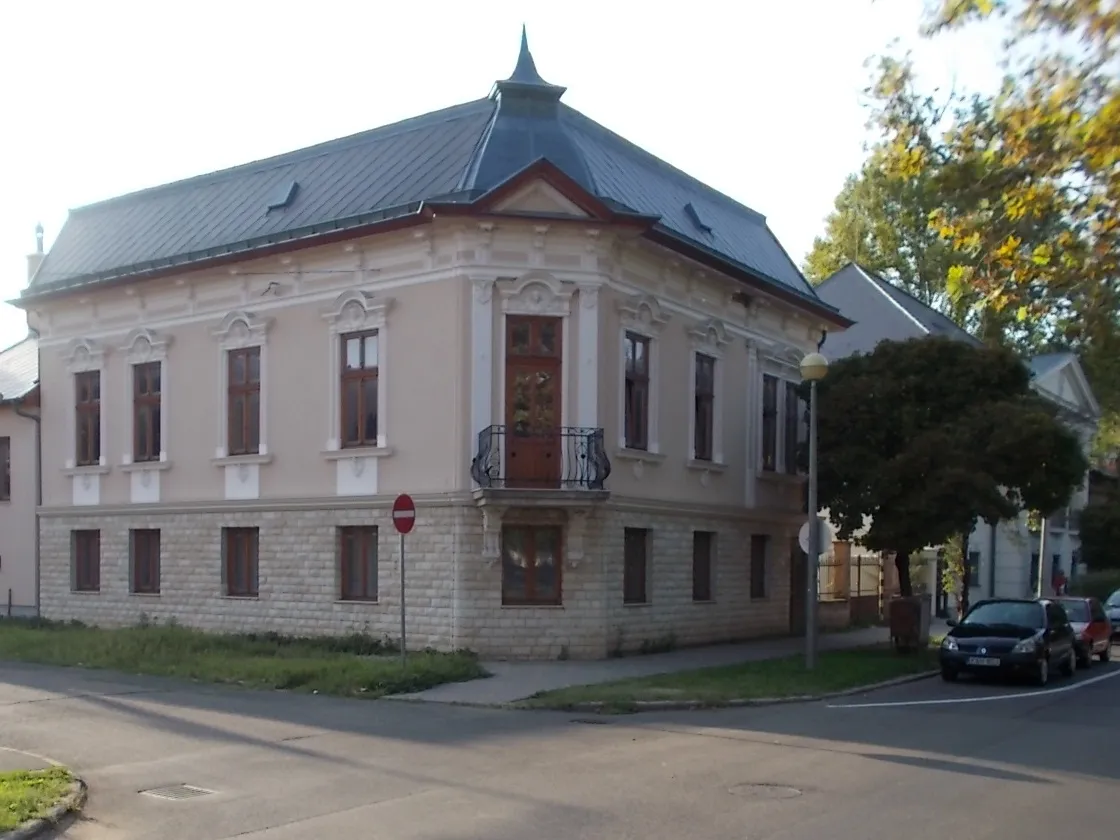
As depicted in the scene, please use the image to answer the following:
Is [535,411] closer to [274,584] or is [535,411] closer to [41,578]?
[274,584]

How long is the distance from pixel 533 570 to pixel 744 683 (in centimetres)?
487

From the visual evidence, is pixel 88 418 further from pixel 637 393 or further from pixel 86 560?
pixel 637 393

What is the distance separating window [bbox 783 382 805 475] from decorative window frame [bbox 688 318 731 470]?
3484 mm

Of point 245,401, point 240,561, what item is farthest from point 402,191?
point 240,561

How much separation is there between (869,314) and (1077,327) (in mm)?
35872

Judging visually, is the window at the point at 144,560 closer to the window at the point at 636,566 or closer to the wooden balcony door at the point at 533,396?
the wooden balcony door at the point at 533,396

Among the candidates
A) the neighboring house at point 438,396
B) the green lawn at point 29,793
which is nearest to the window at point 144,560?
the neighboring house at point 438,396

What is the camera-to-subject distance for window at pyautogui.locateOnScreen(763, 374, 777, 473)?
2888 cm

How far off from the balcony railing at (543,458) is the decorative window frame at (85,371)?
10520 millimetres

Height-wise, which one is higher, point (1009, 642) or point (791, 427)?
point (791, 427)

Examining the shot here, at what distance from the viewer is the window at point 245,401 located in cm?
2491

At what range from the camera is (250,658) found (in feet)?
67.1

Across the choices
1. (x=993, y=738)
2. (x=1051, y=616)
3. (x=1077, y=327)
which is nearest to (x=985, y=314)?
(x=1077, y=327)

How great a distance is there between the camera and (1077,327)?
31.9ft
